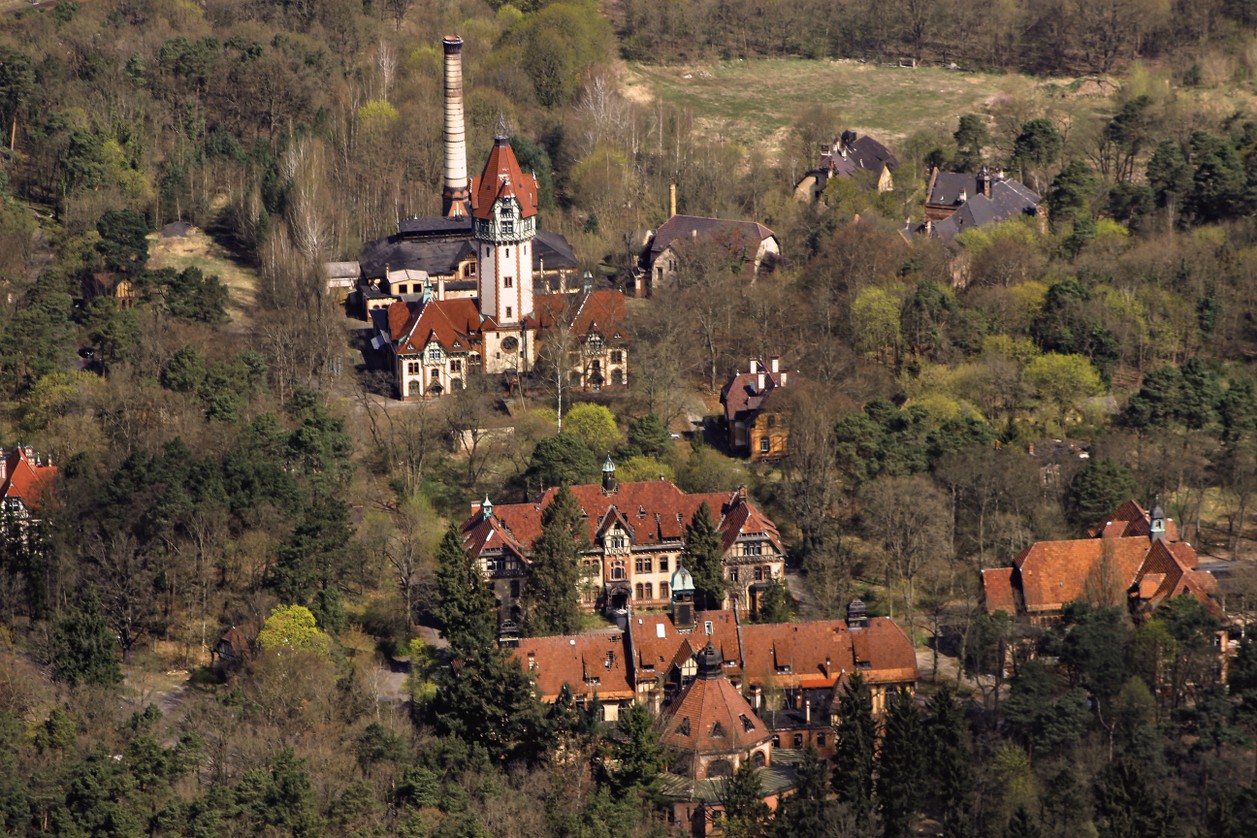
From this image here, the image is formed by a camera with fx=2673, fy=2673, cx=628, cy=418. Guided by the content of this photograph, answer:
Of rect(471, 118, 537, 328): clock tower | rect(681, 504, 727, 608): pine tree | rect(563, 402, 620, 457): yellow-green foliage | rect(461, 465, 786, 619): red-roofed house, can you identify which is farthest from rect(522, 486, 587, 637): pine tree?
rect(471, 118, 537, 328): clock tower

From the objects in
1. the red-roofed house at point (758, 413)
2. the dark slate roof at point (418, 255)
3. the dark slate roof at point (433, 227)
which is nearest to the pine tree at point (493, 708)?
the red-roofed house at point (758, 413)

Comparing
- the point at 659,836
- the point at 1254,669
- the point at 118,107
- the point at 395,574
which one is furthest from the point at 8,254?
the point at 1254,669

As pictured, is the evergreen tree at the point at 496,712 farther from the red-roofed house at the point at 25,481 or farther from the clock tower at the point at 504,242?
the clock tower at the point at 504,242

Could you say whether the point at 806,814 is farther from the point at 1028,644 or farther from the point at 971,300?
the point at 971,300

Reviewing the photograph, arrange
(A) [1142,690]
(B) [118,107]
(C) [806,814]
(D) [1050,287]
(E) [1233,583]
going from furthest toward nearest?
(B) [118,107] < (D) [1050,287] < (E) [1233,583] < (A) [1142,690] < (C) [806,814]

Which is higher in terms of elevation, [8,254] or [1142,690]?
[8,254]

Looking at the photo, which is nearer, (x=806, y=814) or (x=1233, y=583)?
(x=806, y=814)
